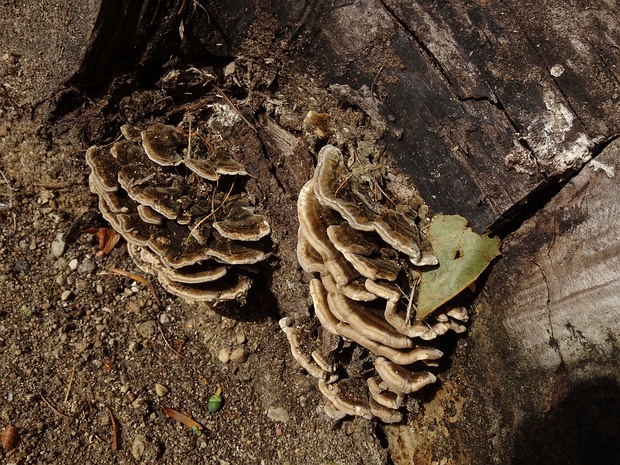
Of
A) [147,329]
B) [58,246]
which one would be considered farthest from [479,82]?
[58,246]

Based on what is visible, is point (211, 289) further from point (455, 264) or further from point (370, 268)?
point (455, 264)

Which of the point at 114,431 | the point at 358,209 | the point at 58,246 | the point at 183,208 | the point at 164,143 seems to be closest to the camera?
the point at 358,209

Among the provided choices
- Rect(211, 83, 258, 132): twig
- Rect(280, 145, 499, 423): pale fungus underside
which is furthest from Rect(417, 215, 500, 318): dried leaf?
Rect(211, 83, 258, 132): twig

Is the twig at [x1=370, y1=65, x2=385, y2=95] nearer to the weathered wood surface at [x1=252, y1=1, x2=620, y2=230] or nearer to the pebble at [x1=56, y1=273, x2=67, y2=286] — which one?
the weathered wood surface at [x1=252, y1=1, x2=620, y2=230]

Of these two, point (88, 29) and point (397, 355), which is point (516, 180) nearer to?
point (397, 355)

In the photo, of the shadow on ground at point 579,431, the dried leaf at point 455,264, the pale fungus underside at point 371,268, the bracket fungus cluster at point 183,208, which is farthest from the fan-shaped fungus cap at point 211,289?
the shadow on ground at point 579,431

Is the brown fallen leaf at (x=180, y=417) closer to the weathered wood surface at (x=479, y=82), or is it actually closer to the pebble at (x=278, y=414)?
the pebble at (x=278, y=414)
